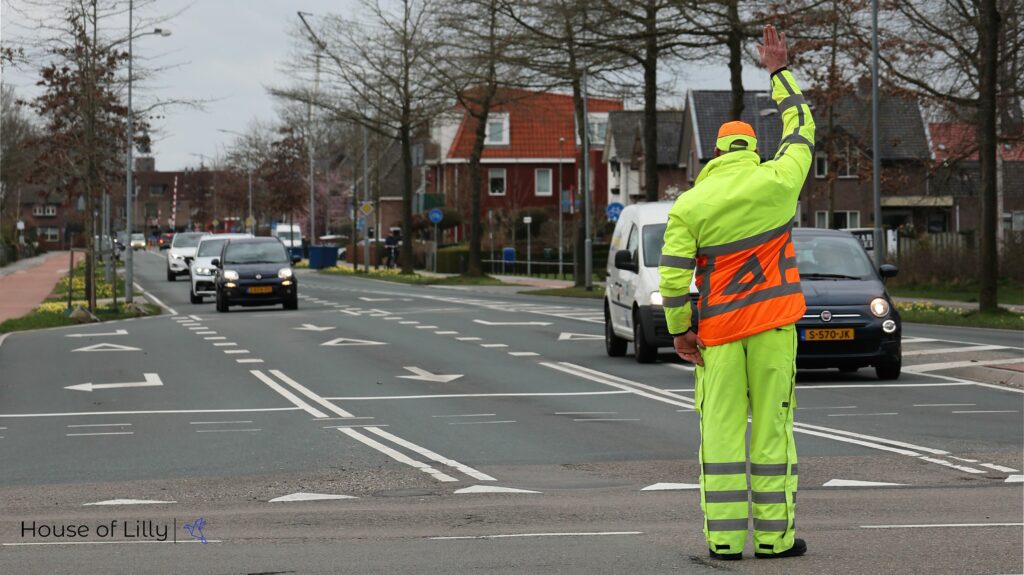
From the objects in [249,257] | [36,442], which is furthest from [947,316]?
[36,442]

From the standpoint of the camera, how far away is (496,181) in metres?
93.8

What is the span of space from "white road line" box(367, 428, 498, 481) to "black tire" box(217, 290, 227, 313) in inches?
883

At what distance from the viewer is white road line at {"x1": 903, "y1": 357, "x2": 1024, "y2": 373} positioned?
59.2 ft

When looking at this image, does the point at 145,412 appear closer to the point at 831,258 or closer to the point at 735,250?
the point at 831,258

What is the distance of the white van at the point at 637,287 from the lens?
1881cm

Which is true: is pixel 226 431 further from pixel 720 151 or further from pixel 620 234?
pixel 620 234

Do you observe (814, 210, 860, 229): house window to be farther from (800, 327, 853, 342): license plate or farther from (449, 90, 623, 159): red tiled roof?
(800, 327, 853, 342): license plate

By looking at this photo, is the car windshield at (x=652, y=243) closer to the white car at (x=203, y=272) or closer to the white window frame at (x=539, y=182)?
the white car at (x=203, y=272)

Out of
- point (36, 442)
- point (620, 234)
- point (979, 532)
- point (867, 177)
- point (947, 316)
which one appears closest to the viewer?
point (979, 532)

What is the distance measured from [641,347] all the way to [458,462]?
27.7ft

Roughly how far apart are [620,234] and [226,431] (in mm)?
9183

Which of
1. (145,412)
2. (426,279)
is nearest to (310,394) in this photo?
(145,412)

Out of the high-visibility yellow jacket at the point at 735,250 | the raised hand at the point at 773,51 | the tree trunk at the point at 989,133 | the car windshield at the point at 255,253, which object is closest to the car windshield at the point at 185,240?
the car windshield at the point at 255,253

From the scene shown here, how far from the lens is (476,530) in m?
8.01
